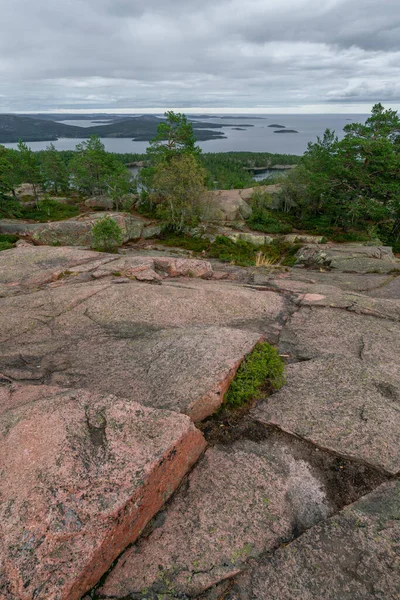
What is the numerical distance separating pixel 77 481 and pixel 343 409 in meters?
3.98

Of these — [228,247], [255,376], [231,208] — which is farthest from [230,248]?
[255,376]

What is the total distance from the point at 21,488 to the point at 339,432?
4.18 metres

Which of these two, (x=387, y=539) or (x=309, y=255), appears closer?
(x=387, y=539)

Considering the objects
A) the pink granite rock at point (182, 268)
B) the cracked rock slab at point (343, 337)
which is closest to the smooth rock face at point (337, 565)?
the cracked rock slab at point (343, 337)

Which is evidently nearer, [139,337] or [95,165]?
[139,337]

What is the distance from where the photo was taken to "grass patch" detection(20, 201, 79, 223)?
173 ft

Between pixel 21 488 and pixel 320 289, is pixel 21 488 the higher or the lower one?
the higher one

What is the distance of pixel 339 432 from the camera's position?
15.6 ft

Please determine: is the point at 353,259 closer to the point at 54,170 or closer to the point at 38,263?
the point at 38,263

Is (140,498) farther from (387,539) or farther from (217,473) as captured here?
(387,539)

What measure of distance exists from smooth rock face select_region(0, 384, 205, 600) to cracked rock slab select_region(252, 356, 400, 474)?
1.56 meters

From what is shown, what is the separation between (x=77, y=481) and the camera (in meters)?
3.49

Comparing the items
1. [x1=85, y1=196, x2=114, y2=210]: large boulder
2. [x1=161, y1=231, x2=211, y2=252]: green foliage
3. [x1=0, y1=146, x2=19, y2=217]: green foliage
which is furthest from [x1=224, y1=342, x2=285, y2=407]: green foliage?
[x1=85, y1=196, x2=114, y2=210]: large boulder

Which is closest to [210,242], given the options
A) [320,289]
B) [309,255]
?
[309,255]
